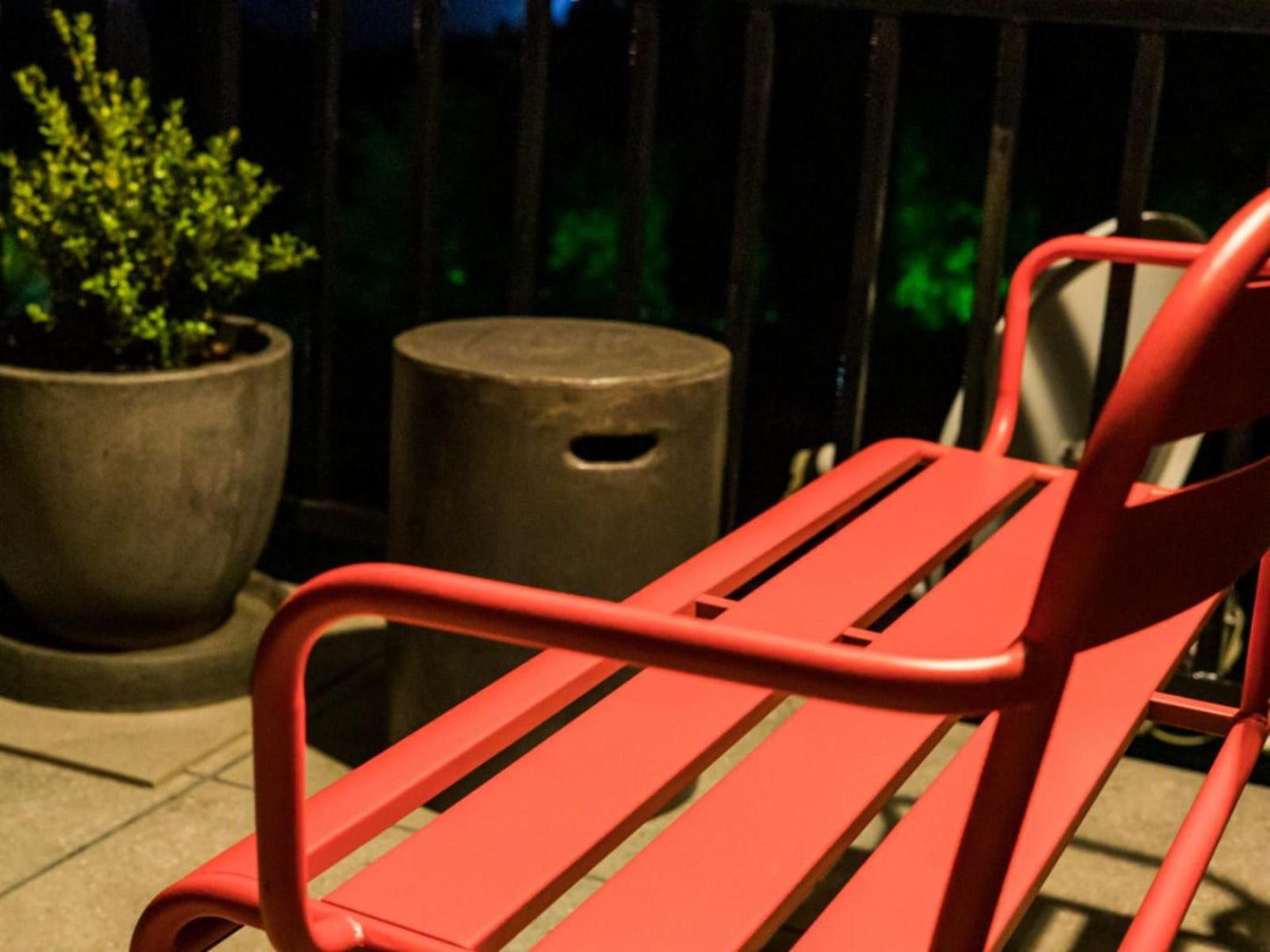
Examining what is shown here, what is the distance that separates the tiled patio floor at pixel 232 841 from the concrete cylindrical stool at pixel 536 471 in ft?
1.24

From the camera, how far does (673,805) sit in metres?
2.82

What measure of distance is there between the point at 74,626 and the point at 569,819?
1.93 meters

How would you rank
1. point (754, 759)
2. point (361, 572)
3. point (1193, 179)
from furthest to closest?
point (1193, 179) < point (754, 759) < point (361, 572)

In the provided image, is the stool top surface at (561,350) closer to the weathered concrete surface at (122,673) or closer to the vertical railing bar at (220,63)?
the weathered concrete surface at (122,673)

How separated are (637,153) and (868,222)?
501 mm

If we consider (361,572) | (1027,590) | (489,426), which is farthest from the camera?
(489,426)

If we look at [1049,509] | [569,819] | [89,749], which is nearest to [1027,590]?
[1049,509]

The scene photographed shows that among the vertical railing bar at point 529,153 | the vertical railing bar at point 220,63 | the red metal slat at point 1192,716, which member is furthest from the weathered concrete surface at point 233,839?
the vertical railing bar at point 220,63

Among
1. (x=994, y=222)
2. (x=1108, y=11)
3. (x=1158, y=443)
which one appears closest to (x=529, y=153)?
(x=994, y=222)

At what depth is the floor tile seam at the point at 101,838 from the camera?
2507 millimetres

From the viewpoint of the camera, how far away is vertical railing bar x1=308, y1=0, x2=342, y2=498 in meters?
3.50

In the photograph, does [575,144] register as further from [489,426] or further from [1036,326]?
[489,426]

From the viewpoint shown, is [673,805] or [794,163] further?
[794,163]

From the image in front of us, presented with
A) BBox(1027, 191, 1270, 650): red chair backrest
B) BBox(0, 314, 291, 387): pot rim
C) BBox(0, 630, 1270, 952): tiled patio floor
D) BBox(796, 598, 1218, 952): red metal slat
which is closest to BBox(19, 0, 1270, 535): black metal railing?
BBox(0, 314, 291, 387): pot rim
